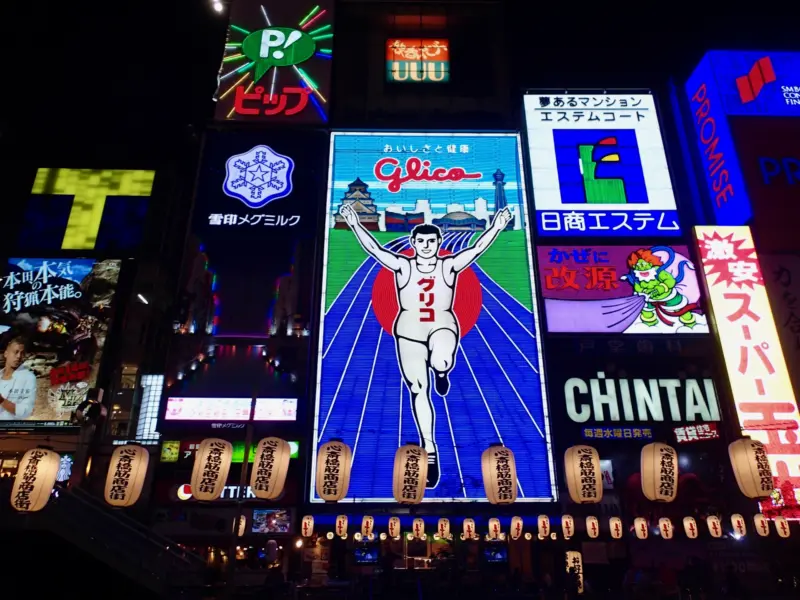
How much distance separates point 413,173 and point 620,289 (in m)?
7.99

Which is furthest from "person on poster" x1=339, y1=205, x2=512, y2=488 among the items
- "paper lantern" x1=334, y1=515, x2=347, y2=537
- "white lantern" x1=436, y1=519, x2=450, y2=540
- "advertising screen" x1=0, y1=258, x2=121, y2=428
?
"advertising screen" x1=0, y1=258, x2=121, y2=428

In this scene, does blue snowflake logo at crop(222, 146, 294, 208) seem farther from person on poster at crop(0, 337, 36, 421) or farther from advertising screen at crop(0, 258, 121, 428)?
person on poster at crop(0, 337, 36, 421)

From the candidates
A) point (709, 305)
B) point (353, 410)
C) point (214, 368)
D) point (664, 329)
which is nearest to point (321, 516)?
point (353, 410)

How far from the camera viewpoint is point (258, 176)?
20.5 meters

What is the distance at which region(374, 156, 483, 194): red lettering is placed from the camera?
66.2ft

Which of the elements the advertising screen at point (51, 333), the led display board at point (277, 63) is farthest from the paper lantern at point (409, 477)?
the led display board at point (277, 63)

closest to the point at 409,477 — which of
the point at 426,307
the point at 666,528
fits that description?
the point at 426,307

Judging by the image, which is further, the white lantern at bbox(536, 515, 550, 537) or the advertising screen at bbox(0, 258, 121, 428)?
the advertising screen at bbox(0, 258, 121, 428)

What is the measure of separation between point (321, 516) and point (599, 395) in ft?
29.0

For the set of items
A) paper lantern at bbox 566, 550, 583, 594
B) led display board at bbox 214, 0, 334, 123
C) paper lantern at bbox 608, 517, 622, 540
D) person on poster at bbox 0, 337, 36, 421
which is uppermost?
led display board at bbox 214, 0, 334, 123

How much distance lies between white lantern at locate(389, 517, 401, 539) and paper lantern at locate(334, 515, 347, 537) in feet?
3.97

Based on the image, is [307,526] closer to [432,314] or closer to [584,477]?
[432,314]

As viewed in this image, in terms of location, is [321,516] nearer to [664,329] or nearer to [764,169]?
[664,329]

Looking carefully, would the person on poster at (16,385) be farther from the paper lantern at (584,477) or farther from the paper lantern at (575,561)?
the paper lantern at (575,561)
